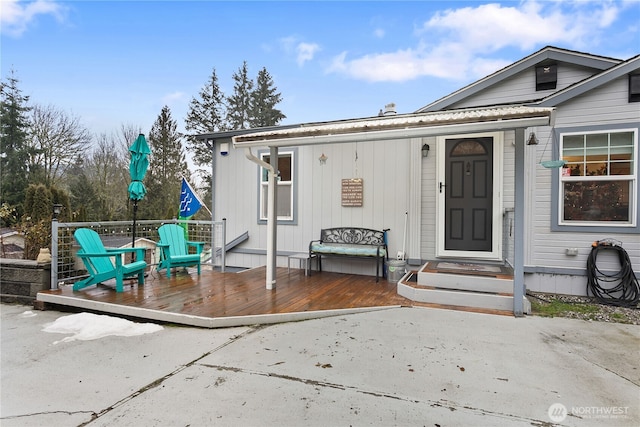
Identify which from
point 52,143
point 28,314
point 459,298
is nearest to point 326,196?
point 459,298

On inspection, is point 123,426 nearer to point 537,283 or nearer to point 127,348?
point 127,348

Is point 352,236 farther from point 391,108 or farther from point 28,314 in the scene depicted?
point 28,314

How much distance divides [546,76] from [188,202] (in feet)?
29.3

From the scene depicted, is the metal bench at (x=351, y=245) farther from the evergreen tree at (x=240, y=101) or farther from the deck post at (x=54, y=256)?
the evergreen tree at (x=240, y=101)

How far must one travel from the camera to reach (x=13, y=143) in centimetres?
1389

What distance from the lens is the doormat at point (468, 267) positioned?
15.0 ft

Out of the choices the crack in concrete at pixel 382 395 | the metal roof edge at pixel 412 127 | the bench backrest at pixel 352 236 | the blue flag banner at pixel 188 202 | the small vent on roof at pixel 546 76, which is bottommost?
the crack in concrete at pixel 382 395

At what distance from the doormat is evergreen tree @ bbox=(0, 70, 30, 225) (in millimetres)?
15763

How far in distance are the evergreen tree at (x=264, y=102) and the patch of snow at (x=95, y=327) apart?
1818 cm

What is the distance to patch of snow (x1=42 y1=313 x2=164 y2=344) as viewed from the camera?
3.29 metres

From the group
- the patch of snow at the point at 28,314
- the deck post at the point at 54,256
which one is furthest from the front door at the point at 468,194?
the patch of snow at the point at 28,314

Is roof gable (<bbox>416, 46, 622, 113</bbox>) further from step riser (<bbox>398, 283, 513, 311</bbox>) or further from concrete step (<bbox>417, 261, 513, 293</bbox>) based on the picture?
step riser (<bbox>398, 283, 513, 311</bbox>)

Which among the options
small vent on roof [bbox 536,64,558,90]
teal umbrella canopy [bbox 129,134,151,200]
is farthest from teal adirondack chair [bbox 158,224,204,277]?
small vent on roof [bbox 536,64,558,90]

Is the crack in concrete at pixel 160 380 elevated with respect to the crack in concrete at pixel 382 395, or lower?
lower
